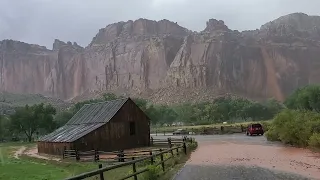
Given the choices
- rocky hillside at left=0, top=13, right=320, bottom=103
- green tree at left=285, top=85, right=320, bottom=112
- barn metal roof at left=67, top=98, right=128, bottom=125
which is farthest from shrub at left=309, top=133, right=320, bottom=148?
rocky hillside at left=0, top=13, right=320, bottom=103

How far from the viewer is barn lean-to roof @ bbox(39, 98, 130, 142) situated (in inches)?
1533

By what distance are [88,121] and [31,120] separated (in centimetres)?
3540

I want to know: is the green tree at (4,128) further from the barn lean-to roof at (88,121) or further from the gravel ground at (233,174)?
the gravel ground at (233,174)

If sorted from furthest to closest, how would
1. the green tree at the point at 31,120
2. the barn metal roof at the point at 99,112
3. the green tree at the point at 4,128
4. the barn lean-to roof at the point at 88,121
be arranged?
the green tree at the point at 4,128 → the green tree at the point at 31,120 → the barn metal roof at the point at 99,112 → the barn lean-to roof at the point at 88,121

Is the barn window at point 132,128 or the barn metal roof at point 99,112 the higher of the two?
the barn metal roof at point 99,112

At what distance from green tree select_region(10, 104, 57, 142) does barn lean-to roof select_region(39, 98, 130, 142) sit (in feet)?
95.8

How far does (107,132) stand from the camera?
129 feet

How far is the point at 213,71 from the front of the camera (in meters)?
172

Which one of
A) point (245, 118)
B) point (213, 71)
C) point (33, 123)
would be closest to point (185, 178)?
point (33, 123)

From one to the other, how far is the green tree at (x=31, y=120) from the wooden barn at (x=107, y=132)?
106 feet

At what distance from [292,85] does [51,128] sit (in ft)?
427

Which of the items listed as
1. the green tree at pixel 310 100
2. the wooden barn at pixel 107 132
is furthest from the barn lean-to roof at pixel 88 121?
the green tree at pixel 310 100

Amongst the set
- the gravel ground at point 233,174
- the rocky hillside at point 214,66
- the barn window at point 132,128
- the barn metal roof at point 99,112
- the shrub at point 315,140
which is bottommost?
the gravel ground at point 233,174

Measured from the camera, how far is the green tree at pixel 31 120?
75.0 m
